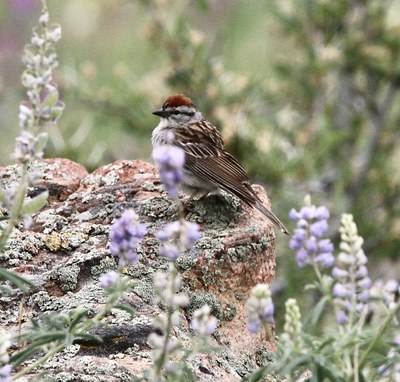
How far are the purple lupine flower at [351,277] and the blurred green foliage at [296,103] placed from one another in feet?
15.9

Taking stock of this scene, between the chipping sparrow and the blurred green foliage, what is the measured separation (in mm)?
1233

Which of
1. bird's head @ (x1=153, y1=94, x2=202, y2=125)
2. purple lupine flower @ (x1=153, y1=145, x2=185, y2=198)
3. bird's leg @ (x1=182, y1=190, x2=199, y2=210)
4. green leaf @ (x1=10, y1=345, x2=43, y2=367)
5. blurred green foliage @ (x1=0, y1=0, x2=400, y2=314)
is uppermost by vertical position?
blurred green foliage @ (x1=0, y1=0, x2=400, y2=314)

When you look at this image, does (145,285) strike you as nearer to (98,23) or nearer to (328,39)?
(328,39)

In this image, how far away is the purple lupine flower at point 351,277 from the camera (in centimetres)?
247

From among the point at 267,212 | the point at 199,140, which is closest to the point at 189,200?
the point at 267,212

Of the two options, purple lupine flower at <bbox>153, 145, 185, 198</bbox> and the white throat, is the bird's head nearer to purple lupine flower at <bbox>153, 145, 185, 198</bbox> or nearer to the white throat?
the white throat

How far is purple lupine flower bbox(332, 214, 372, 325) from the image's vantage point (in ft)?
8.12

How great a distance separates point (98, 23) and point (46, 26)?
9202 mm

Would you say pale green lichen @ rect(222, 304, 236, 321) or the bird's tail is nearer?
pale green lichen @ rect(222, 304, 236, 321)

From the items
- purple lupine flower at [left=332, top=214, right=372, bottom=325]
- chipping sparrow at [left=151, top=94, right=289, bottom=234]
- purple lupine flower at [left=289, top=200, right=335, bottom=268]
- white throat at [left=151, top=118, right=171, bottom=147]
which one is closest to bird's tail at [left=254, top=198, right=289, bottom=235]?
chipping sparrow at [left=151, top=94, right=289, bottom=234]

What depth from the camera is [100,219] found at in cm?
415

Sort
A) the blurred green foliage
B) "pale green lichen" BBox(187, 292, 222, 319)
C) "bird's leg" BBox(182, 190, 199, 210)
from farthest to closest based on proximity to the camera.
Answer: the blurred green foliage → "bird's leg" BBox(182, 190, 199, 210) → "pale green lichen" BBox(187, 292, 222, 319)

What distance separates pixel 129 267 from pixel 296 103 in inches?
223

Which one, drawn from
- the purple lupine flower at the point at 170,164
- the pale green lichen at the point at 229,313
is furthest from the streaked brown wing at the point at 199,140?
the purple lupine flower at the point at 170,164
